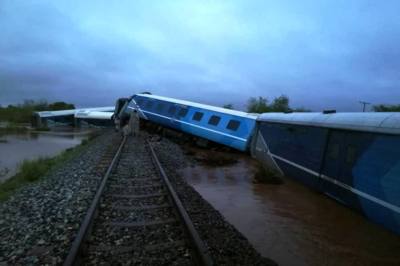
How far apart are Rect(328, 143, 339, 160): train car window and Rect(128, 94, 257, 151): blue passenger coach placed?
973cm

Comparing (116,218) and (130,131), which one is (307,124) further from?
(130,131)

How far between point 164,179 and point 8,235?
15.2 feet

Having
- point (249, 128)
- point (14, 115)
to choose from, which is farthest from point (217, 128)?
point (14, 115)

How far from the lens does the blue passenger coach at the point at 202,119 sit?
20719 mm

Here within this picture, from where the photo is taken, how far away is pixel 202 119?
23.8 metres

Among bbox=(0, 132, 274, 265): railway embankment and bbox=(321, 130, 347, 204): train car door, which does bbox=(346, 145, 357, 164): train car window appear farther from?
bbox=(0, 132, 274, 265): railway embankment

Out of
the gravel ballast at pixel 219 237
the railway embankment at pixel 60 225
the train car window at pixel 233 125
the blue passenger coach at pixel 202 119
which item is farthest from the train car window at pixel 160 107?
the gravel ballast at pixel 219 237

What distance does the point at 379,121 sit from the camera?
8141mm

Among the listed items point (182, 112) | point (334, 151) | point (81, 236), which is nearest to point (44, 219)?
point (81, 236)

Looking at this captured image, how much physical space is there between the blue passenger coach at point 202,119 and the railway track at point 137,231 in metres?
11.0

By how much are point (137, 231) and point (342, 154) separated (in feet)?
17.6

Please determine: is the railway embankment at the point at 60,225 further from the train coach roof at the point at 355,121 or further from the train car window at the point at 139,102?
the train car window at the point at 139,102

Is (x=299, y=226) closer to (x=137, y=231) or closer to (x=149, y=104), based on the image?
(x=137, y=231)

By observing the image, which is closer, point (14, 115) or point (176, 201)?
point (176, 201)
